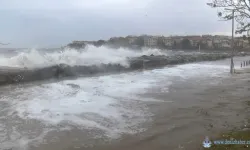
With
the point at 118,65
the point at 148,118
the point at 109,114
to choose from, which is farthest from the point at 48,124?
the point at 118,65

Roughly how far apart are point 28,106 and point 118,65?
1797cm

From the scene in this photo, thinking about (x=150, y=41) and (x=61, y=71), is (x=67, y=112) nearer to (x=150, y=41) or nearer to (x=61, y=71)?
(x=61, y=71)

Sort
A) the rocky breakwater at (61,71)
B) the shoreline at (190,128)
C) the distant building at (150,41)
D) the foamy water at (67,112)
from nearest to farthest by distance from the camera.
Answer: the shoreline at (190,128) < the foamy water at (67,112) < the rocky breakwater at (61,71) < the distant building at (150,41)

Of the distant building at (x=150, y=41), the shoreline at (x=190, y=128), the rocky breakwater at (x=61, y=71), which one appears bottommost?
the shoreline at (x=190, y=128)

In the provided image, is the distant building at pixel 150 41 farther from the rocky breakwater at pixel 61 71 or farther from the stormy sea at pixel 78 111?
the stormy sea at pixel 78 111

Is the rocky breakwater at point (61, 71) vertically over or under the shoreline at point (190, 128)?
over

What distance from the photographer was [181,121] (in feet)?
32.4

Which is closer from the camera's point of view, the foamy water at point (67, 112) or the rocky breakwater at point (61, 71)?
the foamy water at point (67, 112)

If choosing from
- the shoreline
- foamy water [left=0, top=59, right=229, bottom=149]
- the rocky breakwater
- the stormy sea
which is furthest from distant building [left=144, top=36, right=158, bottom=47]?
the shoreline

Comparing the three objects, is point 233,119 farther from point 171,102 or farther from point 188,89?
point 188,89

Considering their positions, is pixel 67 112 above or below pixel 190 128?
above

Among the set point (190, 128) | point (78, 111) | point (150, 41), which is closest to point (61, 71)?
point (78, 111)

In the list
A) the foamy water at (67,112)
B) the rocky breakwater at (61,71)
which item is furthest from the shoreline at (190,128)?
the rocky breakwater at (61,71)

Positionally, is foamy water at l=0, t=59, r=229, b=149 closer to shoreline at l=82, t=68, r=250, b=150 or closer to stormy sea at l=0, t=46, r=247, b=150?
stormy sea at l=0, t=46, r=247, b=150
